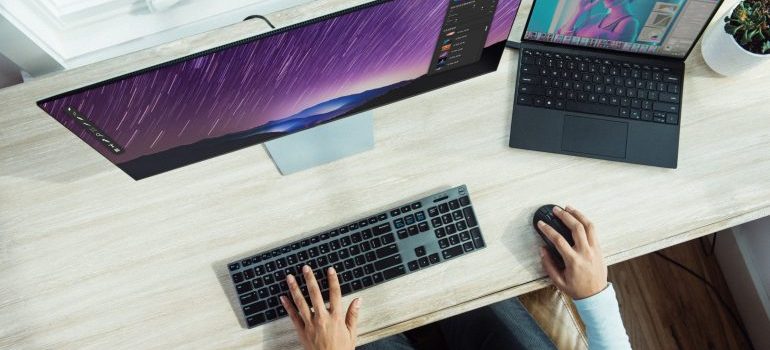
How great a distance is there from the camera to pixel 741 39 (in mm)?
923

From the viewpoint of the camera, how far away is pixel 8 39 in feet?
3.07

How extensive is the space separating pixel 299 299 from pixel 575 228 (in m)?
0.48

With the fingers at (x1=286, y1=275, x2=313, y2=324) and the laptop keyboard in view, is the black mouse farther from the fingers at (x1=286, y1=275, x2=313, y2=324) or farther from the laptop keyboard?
the fingers at (x1=286, y1=275, x2=313, y2=324)

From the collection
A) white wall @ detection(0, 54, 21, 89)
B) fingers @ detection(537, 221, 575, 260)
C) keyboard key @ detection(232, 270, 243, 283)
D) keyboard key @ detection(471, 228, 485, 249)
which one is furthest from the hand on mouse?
white wall @ detection(0, 54, 21, 89)

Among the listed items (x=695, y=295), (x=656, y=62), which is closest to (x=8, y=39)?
(x=656, y=62)

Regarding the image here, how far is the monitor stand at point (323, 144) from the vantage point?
0.91 m

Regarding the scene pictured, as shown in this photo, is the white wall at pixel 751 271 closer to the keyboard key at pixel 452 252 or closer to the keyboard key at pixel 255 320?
the keyboard key at pixel 452 252

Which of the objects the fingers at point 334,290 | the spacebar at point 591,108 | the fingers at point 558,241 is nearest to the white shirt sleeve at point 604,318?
the fingers at point 558,241

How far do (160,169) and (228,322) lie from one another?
29 cm

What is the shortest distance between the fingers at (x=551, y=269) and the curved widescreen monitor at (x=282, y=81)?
33cm

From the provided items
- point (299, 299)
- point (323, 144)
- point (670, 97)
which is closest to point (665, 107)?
point (670, 97)

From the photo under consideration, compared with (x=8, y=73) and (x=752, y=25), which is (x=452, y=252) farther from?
(x=8, y=73)

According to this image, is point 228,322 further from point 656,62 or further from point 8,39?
point 656,62

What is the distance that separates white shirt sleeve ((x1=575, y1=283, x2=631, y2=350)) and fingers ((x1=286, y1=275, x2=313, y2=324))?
48 centimetres
